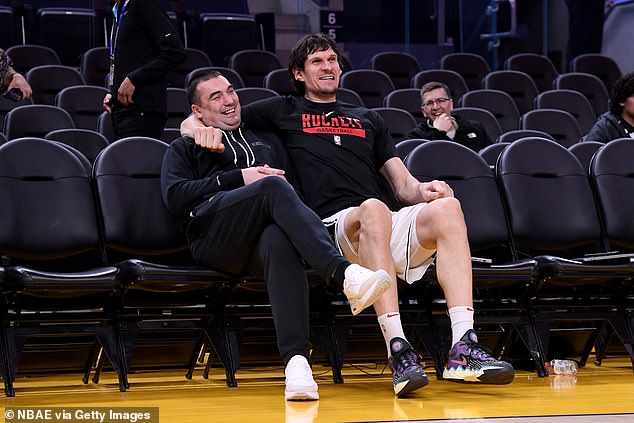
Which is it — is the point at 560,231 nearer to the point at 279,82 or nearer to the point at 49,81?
the point at 279,82

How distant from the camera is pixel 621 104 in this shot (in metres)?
5.41

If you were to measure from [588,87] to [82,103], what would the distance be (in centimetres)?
428

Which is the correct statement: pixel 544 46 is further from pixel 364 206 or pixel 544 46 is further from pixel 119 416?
pixel 119 416

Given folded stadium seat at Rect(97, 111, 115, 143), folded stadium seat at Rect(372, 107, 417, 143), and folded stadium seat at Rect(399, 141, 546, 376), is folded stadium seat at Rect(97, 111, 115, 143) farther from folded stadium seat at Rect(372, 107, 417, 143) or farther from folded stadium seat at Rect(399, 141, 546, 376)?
folded stadium seat at Rect(399, 141, 546, 376)

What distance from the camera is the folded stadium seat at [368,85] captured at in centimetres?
756

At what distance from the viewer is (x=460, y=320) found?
10.9 feet

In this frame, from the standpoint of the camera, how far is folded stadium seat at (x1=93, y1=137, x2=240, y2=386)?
143 inches

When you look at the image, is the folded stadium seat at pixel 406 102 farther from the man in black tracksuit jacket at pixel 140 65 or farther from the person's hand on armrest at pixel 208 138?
the person's hand on armrest at pixel 208 138

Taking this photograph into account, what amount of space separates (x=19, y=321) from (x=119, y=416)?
1117 mm

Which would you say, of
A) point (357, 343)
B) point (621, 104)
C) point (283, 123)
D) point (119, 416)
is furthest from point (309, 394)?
point (621, 104)

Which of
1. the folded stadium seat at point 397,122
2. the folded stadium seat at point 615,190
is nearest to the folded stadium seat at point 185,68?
the folded stadium seat at point 397,122

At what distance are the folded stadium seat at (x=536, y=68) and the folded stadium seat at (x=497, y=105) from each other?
1.80 meters

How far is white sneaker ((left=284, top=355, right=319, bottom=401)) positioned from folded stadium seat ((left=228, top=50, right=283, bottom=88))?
5143mm

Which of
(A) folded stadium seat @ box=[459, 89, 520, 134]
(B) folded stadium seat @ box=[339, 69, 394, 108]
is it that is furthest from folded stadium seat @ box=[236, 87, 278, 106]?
(A) folded stadium seat @ box=[459, 89, 520, 134]
